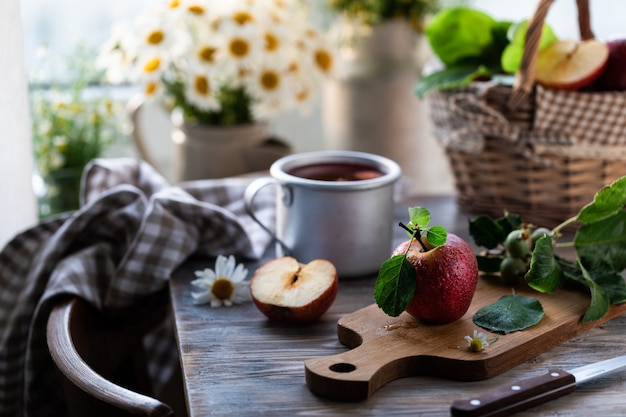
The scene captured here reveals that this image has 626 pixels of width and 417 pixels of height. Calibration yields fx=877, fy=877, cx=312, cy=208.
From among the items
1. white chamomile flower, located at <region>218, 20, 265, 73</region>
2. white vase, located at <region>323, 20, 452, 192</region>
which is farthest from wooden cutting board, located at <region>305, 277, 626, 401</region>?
white vase, located at <region>323, 20, 452, 192</region>

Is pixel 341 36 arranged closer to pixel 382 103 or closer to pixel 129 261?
pixel 382 103

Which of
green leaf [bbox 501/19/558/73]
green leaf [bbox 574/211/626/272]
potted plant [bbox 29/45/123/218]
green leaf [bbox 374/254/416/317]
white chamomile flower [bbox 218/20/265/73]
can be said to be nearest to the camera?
green leaf [bbox 374/254/416/317]

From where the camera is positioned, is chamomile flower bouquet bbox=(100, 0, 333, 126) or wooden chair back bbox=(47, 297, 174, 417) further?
chamomile flower bouquet bbox=(100, 0, 333, 126)

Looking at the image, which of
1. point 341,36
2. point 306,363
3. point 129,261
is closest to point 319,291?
point 306,363

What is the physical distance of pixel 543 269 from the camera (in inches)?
33.7

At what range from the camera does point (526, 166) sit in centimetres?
114

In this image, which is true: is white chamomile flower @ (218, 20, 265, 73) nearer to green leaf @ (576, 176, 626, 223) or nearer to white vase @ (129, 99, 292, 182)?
white vase @ (129, 99, 292, 182)

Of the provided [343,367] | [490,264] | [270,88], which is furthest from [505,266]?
[270,88]

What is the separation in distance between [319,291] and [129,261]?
258 mm

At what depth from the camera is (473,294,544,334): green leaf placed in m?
0.81

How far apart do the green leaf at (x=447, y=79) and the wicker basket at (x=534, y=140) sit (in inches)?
0.6

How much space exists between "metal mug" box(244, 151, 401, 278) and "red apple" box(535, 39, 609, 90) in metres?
0.25

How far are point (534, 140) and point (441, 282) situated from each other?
39 centimetres

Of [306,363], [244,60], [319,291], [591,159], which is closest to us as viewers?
[306,363]
